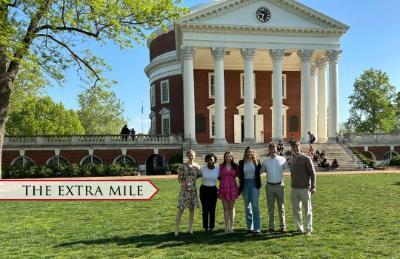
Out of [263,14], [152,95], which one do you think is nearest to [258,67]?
[263,14]

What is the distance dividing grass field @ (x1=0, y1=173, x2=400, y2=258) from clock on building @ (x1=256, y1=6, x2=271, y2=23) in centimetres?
2999

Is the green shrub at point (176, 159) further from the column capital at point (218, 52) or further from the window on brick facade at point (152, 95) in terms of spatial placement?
the window on brick facade at point (152, 95)

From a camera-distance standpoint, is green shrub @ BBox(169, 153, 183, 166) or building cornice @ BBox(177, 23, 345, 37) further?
building cornice @ BBox(177, 23, 345, 37)

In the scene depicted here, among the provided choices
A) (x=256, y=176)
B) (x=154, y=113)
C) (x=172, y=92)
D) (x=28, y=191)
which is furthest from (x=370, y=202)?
(x=154, y=113)

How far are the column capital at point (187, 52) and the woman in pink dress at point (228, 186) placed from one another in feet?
106

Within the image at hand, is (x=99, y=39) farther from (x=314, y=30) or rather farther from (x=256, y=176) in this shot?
(x=314, y=30)

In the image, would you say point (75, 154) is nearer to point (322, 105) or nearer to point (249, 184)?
point (322, 105)

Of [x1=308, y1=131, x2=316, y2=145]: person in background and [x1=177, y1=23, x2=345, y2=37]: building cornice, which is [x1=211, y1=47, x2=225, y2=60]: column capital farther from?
[x1=308, y1=131, x2=316, y2=145]: person in background

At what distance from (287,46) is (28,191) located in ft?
118

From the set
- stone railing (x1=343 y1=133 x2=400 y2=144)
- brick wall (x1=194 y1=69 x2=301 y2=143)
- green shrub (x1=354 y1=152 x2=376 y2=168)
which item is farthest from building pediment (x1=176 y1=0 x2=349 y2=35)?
green shrub (x1=354 y1=152 x2=376 y2=168)

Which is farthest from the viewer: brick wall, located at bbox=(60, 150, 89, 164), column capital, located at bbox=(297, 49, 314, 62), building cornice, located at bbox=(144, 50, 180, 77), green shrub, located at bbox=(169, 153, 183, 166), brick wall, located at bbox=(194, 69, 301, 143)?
building cornice, located at bbox=(144, 50, 180, 77)

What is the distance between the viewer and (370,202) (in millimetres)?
15203

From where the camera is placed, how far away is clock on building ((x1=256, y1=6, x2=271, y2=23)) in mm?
42975

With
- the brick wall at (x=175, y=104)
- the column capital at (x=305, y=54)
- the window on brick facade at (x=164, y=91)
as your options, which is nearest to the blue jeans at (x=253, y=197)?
the column capital at (x=305, y=54)
